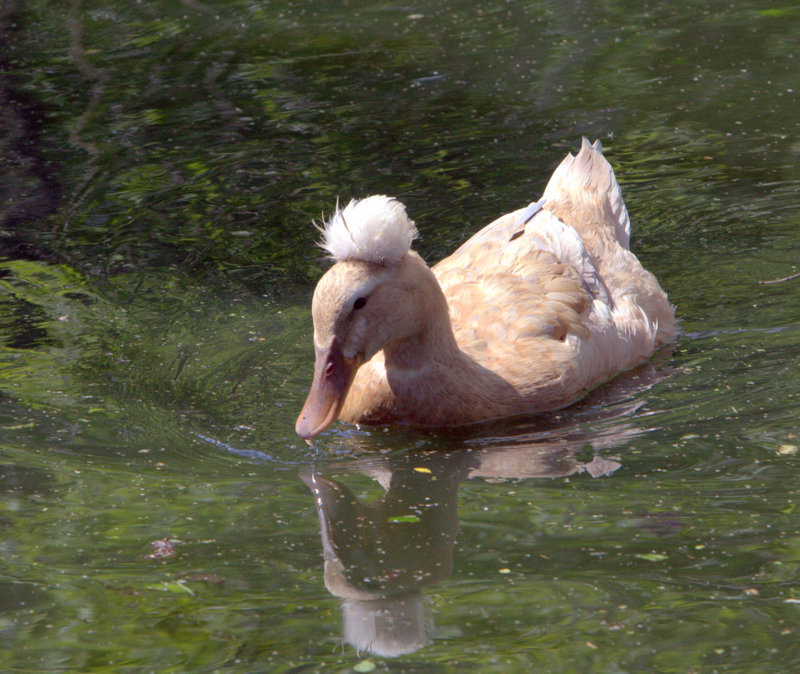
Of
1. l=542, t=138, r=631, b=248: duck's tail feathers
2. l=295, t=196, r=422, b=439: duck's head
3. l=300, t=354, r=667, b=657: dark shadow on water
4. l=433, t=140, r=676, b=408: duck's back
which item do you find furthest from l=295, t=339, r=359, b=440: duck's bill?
l=542, t=138, r=631, b=248: duck's tail feathers

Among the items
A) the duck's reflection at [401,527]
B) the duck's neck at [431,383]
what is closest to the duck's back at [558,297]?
the duck's neck at [431,383]

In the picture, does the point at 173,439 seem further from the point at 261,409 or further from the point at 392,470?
the point at 392,470

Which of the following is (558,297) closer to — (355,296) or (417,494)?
(355,296)

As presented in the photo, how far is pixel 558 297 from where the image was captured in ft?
23.8

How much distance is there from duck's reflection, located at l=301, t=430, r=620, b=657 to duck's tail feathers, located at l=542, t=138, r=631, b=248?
2380 millimetres

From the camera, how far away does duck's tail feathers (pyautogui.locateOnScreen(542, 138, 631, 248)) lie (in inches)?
329

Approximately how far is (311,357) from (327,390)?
1.40 meters

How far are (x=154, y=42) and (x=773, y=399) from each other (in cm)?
916

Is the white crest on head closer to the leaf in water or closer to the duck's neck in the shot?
the duck's neck

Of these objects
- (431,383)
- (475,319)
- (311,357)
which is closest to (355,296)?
(431,383)

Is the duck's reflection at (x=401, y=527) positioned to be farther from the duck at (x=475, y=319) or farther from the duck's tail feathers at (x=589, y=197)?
the duck's tail feathers at (x=589, y=197)

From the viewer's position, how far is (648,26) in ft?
42.5

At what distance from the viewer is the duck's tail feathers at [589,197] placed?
8367mm

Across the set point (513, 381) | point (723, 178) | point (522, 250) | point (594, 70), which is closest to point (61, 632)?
point (513, 381)
